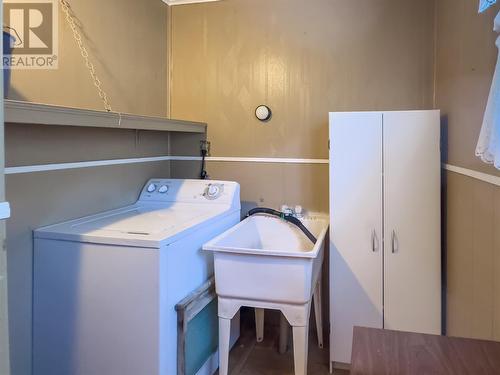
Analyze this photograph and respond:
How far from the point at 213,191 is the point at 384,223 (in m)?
1.10

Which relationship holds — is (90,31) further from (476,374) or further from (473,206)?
(476,374)

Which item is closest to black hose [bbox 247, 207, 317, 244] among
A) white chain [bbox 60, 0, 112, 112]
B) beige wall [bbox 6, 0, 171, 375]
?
beige wall [bbox 6, 0, 171, 375]

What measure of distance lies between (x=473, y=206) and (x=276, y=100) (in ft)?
5.17

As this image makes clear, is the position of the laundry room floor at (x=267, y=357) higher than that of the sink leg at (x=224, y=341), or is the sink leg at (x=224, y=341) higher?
the sink leg at (x=224, y=341)

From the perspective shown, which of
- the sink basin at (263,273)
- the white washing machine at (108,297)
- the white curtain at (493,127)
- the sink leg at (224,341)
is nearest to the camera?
the white curtain at (493,127)

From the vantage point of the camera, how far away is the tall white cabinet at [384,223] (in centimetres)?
243

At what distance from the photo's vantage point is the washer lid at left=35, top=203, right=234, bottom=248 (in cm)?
180

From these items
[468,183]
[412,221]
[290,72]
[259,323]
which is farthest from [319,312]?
[290,72]

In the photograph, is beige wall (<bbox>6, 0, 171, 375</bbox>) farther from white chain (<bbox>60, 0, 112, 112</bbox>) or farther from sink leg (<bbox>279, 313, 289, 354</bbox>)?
sink leg (<bbox>279, 313, 289, 354</bbox>)

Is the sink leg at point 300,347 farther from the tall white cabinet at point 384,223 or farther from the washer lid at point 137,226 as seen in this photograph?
the washer lid at point 137,226

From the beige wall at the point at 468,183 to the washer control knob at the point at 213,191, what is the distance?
1416mm

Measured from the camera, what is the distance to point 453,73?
222 cm

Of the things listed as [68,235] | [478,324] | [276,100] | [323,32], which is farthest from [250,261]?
[323,32]

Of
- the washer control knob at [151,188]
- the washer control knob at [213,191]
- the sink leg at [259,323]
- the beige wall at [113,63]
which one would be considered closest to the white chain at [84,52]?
the beige wall at [113,63]
